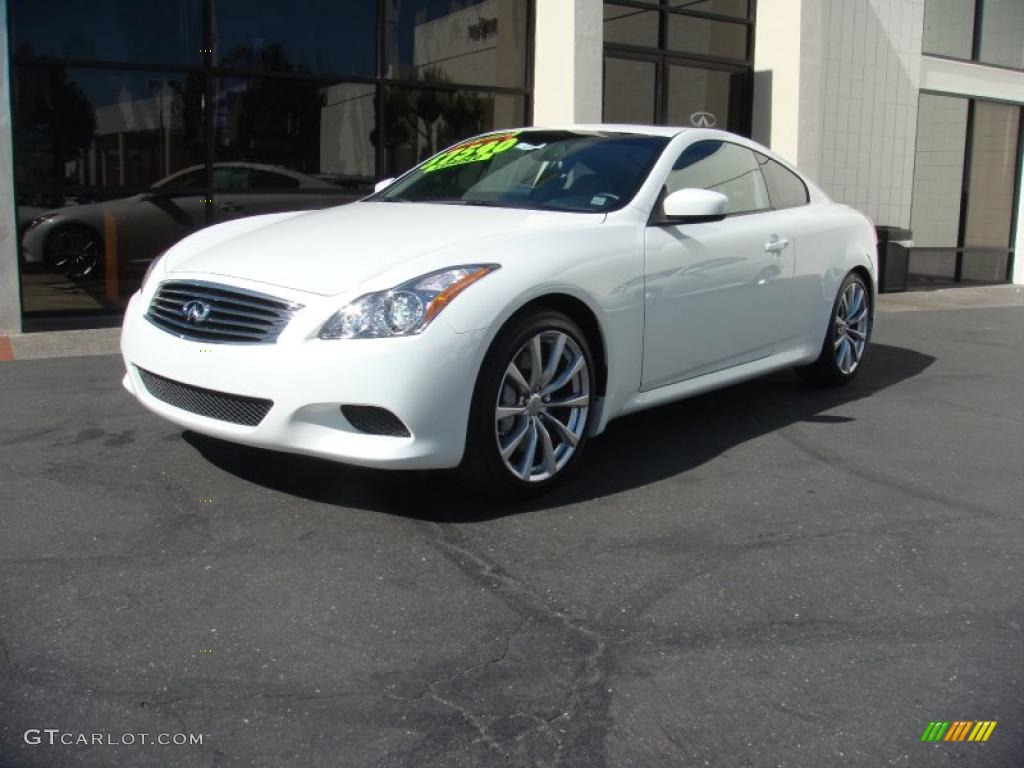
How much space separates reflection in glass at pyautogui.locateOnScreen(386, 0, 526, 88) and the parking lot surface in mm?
6398

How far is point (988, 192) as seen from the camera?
1577 centimetres

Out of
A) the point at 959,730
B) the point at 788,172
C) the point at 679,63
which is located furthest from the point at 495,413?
the point at 679,63

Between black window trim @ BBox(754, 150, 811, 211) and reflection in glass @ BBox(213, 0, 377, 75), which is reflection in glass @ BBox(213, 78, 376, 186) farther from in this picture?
black window trim @ BBox(754, 150, 811, 211)

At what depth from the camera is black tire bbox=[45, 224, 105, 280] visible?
920 centimetres

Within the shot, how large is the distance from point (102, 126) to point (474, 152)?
4.99 metres

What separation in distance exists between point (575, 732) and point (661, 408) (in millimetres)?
3771

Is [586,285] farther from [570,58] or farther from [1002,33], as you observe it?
[1002,33]


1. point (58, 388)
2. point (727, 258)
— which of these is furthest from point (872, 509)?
point (58, 388)

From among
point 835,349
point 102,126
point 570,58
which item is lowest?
point 835,349

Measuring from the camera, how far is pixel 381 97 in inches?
421

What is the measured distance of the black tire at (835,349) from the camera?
6.55 metres

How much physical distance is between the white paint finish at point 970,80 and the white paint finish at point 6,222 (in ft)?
37.5

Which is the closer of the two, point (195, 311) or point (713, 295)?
point (195, 311)

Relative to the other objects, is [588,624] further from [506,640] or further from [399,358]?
[399,358]
